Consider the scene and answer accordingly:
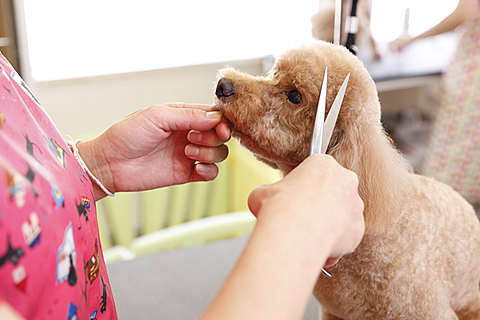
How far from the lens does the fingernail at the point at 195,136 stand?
28.7 inches

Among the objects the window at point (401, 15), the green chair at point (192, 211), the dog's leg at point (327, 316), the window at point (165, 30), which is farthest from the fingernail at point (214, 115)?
the window at point (401, 15)

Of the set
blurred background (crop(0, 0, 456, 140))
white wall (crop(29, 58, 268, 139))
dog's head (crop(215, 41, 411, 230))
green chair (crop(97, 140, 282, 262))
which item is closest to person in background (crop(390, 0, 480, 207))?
blurred background (crop(0, 0, 456, 140))

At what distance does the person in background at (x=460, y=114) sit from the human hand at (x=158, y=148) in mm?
1327

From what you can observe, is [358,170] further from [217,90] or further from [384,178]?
[217,90]

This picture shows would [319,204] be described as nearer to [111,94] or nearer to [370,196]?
[370,196]

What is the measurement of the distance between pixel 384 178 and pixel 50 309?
0.47 m

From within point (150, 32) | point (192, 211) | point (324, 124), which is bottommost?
point (192, 211)

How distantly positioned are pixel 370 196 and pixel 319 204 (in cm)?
22

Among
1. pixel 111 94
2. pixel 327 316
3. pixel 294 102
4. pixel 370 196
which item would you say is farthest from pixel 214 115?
pixel 111 94

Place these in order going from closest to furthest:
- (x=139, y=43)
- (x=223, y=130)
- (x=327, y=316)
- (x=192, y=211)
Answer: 1. (x=223, y=130)
2. (x=327, y=316)
3. (x=192, y=211)
4. (x=139, y=43)

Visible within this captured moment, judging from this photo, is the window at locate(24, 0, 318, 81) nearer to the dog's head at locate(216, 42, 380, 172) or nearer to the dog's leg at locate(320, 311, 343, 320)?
the dog's head at locate(216, 42, 380, 172)

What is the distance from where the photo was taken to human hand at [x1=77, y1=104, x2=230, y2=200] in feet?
2.28

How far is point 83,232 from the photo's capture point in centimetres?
49

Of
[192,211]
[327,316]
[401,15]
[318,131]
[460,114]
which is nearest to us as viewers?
[318,131]
